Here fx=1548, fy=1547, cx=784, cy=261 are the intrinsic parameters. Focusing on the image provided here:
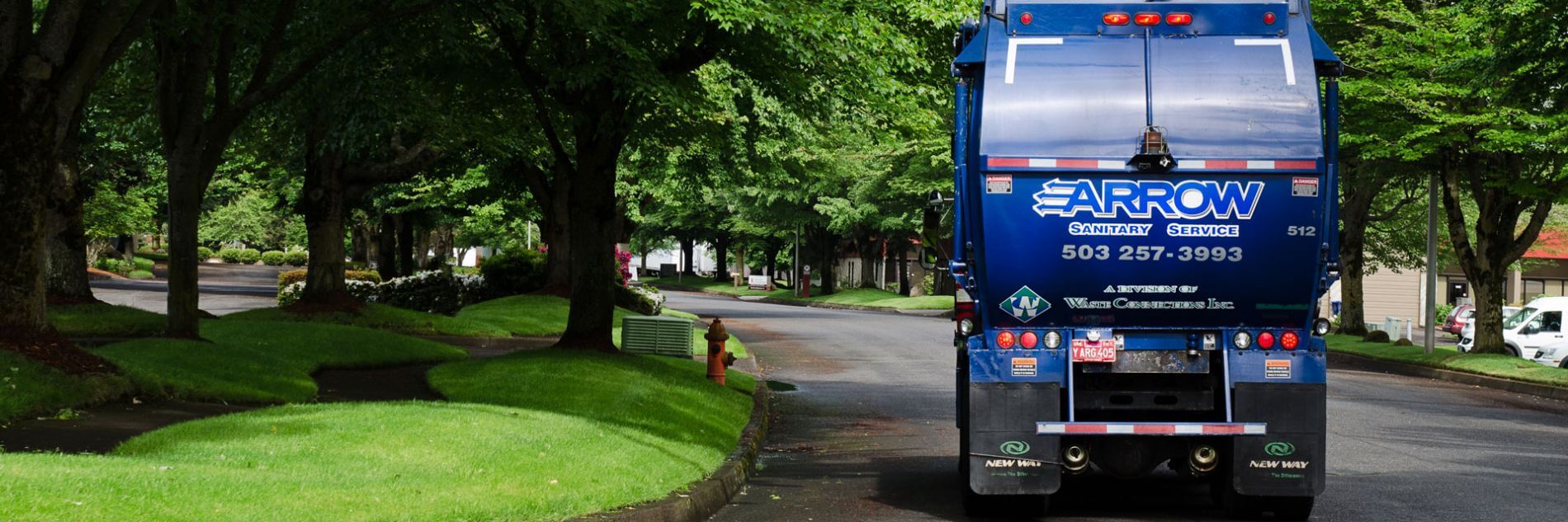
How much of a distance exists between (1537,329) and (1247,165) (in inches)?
1156

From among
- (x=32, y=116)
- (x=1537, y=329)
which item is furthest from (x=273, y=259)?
(x=32, y=116)

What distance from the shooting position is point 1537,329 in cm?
3509

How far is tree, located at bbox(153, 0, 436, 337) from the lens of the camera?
18047 mm

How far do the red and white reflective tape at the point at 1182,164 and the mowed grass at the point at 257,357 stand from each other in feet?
28.0

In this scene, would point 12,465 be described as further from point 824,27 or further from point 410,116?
point 410,116

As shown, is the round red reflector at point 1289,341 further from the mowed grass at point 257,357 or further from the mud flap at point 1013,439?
the mowed grass at point 257,357

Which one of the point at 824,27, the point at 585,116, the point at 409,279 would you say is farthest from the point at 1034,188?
the point at 409,279

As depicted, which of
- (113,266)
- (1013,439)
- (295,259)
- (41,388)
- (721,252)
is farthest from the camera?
(295,259)

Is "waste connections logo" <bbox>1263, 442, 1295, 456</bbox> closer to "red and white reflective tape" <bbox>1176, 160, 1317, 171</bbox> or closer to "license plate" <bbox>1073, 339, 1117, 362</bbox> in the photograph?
"license plate" <bbox>1073, 339, 1117, 362</bbox>

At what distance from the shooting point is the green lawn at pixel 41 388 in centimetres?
1216

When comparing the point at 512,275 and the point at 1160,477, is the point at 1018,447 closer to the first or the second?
the point at 1160,477

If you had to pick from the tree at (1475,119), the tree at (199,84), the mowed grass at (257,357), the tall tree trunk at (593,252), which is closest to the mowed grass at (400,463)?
the mowed grass at (257,357)

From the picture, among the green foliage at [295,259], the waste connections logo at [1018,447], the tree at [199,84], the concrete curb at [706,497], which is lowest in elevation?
the concrete curb at [706,497]

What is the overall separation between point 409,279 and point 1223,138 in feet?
101
